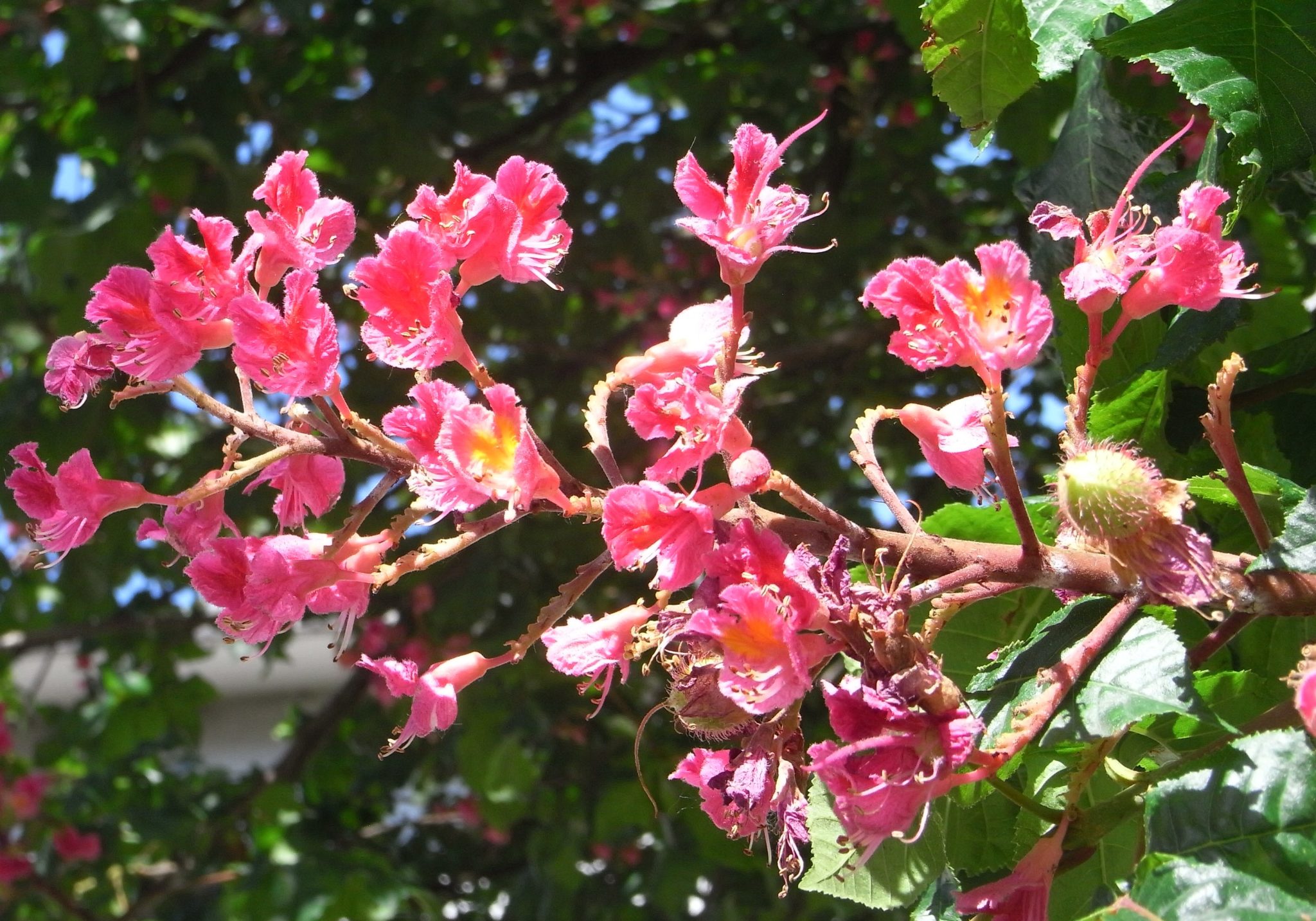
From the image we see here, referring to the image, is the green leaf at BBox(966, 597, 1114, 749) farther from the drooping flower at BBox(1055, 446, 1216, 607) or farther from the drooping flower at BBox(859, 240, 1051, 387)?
the drooping flower at BBox(859, 240, 1051, 387)

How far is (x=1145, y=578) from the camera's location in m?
0.99

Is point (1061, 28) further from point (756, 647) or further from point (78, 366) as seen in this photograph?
point (78, 366)

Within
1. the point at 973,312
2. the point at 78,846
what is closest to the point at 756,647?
the point at 973,312

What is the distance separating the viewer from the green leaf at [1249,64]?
1.21 metres

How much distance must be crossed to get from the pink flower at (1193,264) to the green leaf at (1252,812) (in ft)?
1.33

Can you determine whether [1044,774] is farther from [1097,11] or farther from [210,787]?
[210,787]

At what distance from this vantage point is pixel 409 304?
1.15 metres

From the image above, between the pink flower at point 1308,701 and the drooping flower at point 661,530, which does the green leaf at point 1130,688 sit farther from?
the drooping flower at point 661,530

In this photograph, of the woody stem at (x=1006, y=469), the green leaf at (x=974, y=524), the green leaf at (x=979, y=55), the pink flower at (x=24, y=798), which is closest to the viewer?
the woody stem at (x=1006, y=469)

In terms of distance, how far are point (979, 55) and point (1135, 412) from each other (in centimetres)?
45

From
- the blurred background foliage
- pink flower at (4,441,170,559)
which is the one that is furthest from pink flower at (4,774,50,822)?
pink flower at (4,441,170,559)

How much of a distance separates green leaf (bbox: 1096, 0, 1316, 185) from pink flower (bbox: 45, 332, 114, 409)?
0.98 m

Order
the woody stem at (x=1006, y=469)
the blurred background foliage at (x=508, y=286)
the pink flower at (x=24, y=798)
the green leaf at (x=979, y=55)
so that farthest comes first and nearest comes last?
the pink flower at (x=24, y=798) < the blurred background foliage at (x=508, y=286) < the green leaf at (x=979, y=55) < the woody stem at (x=1006, y=469)

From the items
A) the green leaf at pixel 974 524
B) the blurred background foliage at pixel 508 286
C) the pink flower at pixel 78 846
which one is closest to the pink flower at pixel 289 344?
the green leaf at pixel 974 524
